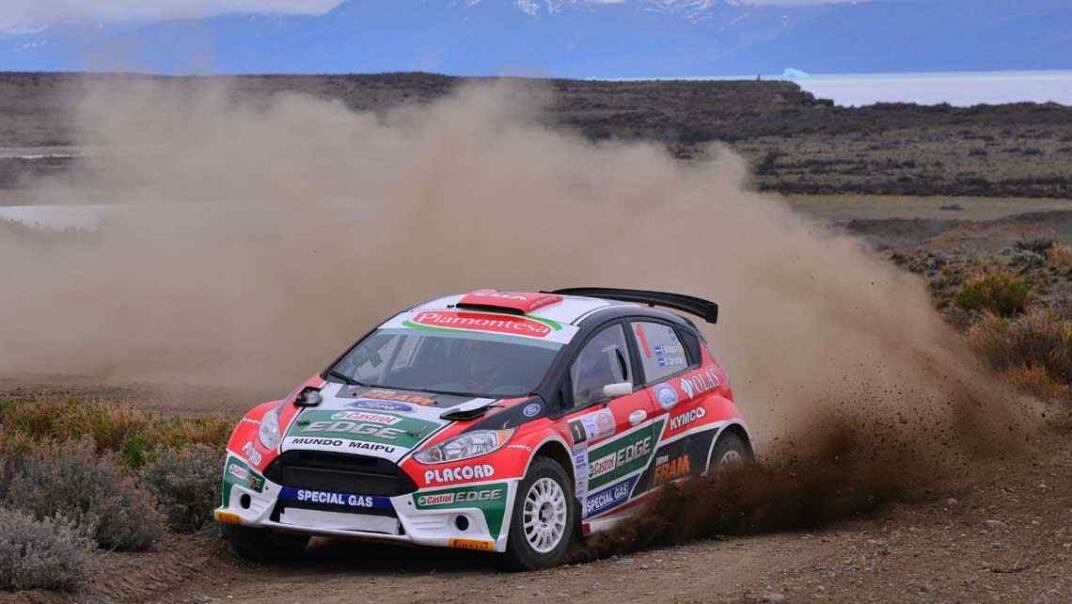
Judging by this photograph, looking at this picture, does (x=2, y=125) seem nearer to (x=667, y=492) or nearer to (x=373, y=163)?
(x=373, y=163)

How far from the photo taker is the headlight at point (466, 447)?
28.7ft

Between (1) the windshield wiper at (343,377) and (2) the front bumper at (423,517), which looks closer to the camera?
(2) the front bumper at (423,517)

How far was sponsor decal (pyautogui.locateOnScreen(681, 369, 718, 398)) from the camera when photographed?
10773 mm

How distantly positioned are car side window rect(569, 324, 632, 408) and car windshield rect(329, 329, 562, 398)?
0.68ft

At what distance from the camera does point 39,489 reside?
9.59 m

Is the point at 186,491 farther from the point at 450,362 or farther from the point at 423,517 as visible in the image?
the point at 423,517

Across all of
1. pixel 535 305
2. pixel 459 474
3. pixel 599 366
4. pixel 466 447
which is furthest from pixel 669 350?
pixel 459 474

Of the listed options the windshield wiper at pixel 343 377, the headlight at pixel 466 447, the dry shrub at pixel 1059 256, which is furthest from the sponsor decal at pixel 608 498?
the dry shrub at pixel 1059 256

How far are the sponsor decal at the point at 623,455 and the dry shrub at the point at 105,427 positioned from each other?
189 inches

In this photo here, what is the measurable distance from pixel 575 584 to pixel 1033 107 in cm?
8817

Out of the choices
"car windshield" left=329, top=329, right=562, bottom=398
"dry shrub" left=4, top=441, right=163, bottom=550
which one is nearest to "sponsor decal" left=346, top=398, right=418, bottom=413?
"car windshield" left=329, top=329, right=562, bottom=398

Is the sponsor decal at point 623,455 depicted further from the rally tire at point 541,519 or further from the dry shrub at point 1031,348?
the dry shrub at point 1031,348

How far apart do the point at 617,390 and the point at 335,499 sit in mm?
2015

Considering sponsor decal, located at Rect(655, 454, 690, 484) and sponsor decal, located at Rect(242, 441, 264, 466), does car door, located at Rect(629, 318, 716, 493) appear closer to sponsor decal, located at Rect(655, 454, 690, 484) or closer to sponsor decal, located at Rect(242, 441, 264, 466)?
sponsor decal, located at Rect(655, 454, 690, 484)
